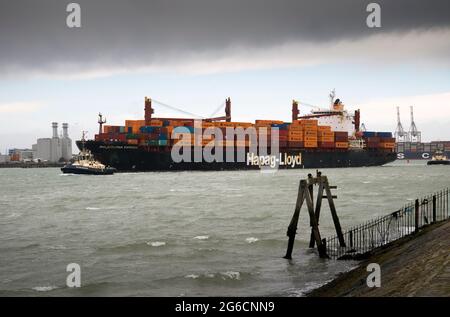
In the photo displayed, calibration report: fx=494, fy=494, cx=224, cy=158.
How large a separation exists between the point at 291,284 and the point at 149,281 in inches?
181

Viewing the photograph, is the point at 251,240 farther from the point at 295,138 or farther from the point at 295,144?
the point at 295,138

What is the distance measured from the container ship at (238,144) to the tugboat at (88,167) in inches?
46.6

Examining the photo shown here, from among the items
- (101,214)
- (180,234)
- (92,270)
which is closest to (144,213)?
(101,214)

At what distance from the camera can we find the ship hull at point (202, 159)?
3526 inches

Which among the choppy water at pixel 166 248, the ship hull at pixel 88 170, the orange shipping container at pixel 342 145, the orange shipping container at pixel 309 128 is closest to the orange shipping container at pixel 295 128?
the orange shipping container at pixel 309 128

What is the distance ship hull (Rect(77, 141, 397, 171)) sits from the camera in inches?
3526

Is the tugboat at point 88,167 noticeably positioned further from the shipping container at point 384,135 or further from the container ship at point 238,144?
the shipping container at point 384,135

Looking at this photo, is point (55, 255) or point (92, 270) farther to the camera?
point (55, 255)

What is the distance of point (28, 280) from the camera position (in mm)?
16469

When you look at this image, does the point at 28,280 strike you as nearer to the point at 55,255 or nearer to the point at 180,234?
the point at 55,255

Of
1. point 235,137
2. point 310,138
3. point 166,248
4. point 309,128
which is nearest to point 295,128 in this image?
point 309,128

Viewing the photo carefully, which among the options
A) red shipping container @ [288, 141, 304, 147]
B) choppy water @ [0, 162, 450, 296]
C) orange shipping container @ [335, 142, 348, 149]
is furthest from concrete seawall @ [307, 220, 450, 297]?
orange shipping container @ [335, 142, 348, 149]

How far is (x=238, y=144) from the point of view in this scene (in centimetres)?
10512

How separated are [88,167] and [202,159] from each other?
23115 mm
